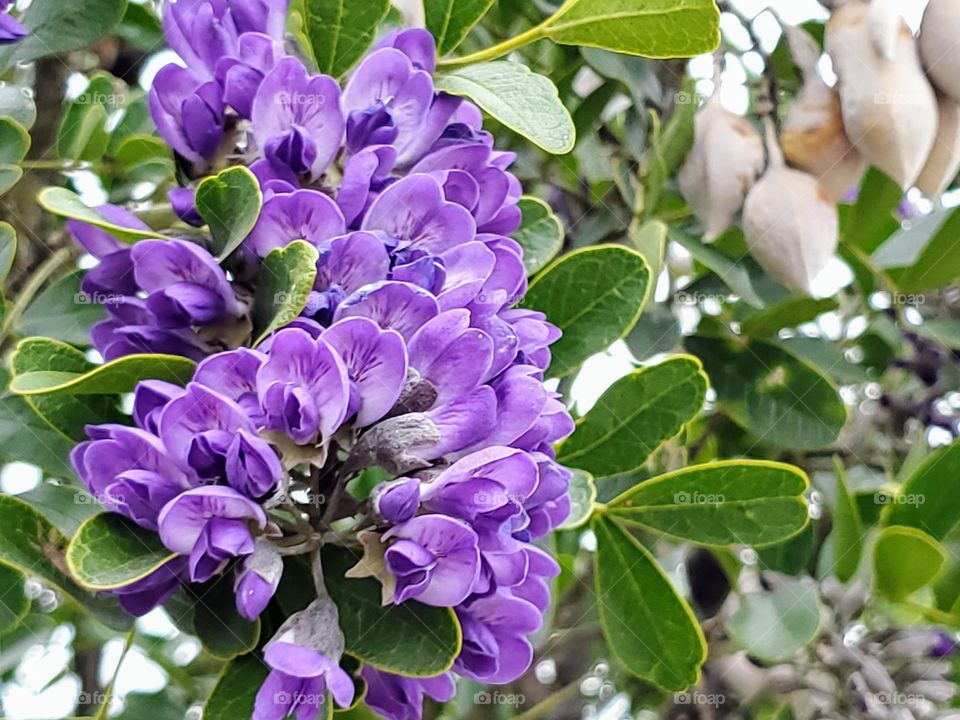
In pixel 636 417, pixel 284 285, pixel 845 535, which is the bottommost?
pixel 845 535

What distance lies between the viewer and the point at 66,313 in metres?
0.77

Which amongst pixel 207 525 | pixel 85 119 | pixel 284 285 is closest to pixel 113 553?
pixel 207 525

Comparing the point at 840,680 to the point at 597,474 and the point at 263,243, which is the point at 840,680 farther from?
the point at 263,243

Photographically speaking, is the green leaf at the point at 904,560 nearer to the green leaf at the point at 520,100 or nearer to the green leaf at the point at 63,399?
the green leaf at the point at 520,100

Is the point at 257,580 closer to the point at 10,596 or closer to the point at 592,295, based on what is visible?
the point at 10,596

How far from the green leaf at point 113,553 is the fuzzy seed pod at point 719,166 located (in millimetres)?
596

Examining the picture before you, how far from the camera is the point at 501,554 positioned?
0.63 meters

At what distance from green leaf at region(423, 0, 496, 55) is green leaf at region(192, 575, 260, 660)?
0.39 m

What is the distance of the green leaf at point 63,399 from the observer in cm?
64

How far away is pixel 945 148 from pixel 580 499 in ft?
1.62

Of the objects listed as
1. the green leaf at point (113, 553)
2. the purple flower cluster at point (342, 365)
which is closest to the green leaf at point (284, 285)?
the purple flower cluster at point (342, 365)

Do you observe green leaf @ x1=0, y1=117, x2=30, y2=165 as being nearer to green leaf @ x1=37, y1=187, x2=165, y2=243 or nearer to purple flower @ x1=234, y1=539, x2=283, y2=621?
green leaf @ x1=37, y1=187, x2=165, y2=243

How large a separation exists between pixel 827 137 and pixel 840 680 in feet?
1.54

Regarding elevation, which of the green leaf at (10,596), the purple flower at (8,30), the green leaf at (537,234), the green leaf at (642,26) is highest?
the purple flower at (8,30)
